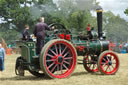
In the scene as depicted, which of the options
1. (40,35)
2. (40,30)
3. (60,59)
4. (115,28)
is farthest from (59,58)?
(115,28)

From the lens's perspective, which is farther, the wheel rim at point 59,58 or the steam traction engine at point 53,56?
the wheel rim at point 59,58

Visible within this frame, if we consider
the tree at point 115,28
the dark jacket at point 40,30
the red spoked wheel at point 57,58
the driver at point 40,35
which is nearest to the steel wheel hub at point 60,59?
the red spoked wheel at point 57,58

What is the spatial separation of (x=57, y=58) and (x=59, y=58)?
0.21 ft

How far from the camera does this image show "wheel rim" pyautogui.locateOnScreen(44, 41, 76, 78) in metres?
7.27

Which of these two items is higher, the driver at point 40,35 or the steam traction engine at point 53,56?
the driver at point 40,35

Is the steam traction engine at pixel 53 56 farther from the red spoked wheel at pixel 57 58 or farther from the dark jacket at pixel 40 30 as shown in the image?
the dark jacket at pixel 40 30

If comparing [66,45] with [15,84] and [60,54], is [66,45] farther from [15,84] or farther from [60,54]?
[15,84]

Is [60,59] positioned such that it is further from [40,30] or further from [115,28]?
[115,28]

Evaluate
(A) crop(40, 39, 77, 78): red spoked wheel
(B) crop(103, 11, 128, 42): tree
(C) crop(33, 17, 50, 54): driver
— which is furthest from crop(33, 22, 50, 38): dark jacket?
(B) crop(103, 11, 128, 42): tree

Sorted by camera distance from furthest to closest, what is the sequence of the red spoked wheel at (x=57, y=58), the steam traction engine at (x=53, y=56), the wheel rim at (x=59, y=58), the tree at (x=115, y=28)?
the tree at (x=115, y=28), the wheel rim at (x=59, y=58), the steam traction engine at (x=53, y=56), the red spoked wheel at (x=57, y=58)

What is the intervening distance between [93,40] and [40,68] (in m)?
2.56

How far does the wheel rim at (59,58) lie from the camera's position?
727cm

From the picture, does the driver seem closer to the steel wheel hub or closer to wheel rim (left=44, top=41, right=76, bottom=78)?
wheel rim (left=44, top=41, right=76, bottom=78)

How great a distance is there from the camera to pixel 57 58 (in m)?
7.29
